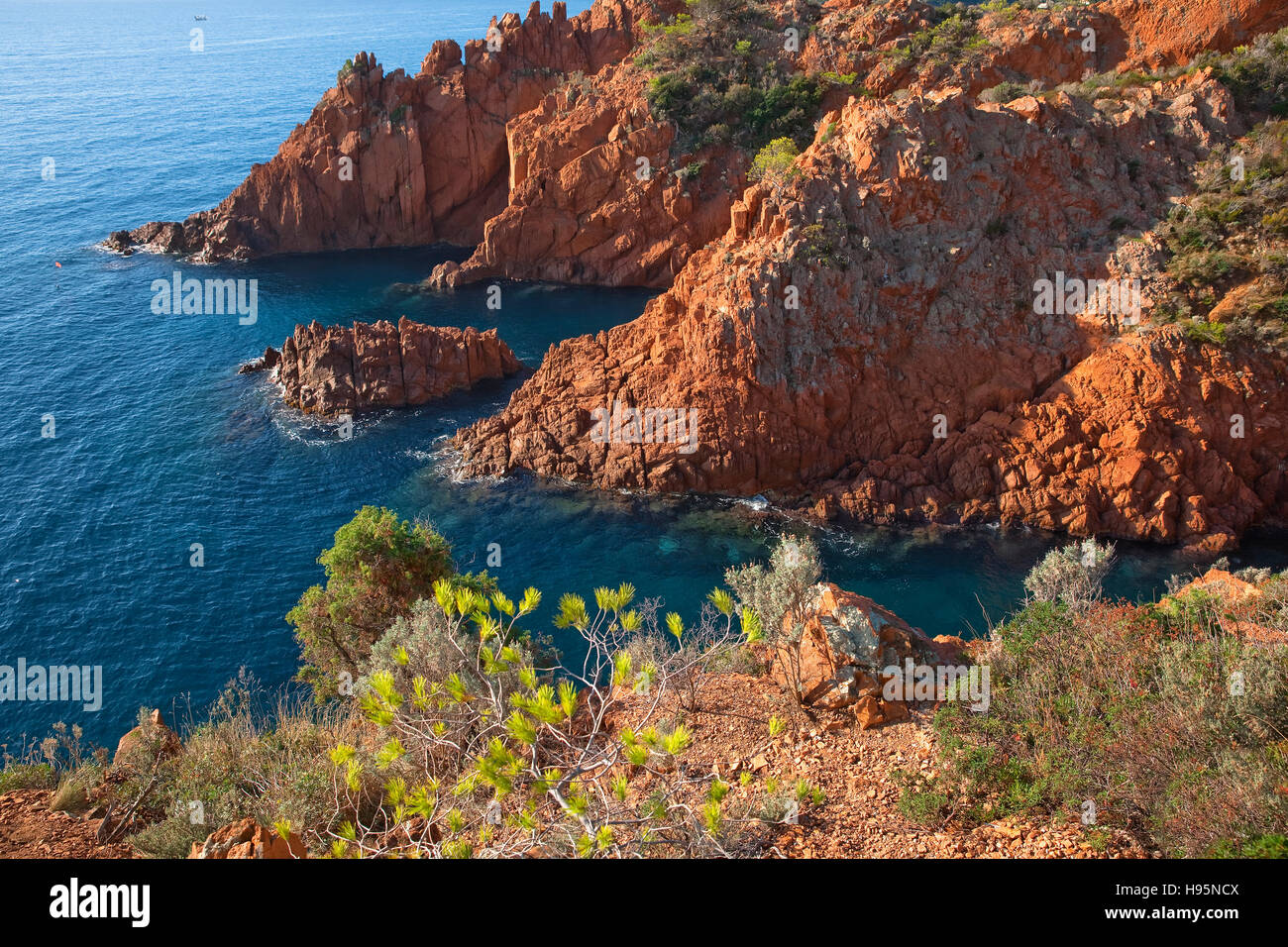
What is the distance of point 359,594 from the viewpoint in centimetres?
2247

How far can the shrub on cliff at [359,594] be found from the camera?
22516 mm

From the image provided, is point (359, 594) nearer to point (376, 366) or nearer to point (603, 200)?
point (376, 366)

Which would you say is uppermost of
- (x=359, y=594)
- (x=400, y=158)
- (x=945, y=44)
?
(x=945, y=44)

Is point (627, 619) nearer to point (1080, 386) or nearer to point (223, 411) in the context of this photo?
point (1080, 386)

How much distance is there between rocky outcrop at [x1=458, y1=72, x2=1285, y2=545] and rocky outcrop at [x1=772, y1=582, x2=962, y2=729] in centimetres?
1657

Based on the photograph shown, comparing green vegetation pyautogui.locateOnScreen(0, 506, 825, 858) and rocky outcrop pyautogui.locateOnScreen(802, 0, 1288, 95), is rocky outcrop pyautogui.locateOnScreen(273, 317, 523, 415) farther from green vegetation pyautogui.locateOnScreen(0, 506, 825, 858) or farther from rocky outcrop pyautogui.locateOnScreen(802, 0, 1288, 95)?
rocky outcrop pyautogui.locateOnScreen(802, 0, 1288, 95)

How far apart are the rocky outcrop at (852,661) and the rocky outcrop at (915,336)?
1657 centimetres

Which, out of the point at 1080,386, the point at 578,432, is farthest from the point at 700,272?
the point at 1080,386

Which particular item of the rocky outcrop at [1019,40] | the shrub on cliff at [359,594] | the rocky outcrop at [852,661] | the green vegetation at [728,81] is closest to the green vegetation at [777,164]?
the green vegetation at [728,81]

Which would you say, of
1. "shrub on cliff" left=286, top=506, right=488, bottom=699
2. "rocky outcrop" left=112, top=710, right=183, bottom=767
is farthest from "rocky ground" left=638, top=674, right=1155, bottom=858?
"shrub on cliff" left=286, top=506, right=488, bottom=699

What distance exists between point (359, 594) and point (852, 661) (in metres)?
13.6

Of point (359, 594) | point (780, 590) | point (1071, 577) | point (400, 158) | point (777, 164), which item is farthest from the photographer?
point (400, 158)

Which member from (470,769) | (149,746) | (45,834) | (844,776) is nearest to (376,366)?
(149,746)

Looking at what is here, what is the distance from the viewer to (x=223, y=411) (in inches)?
1642
